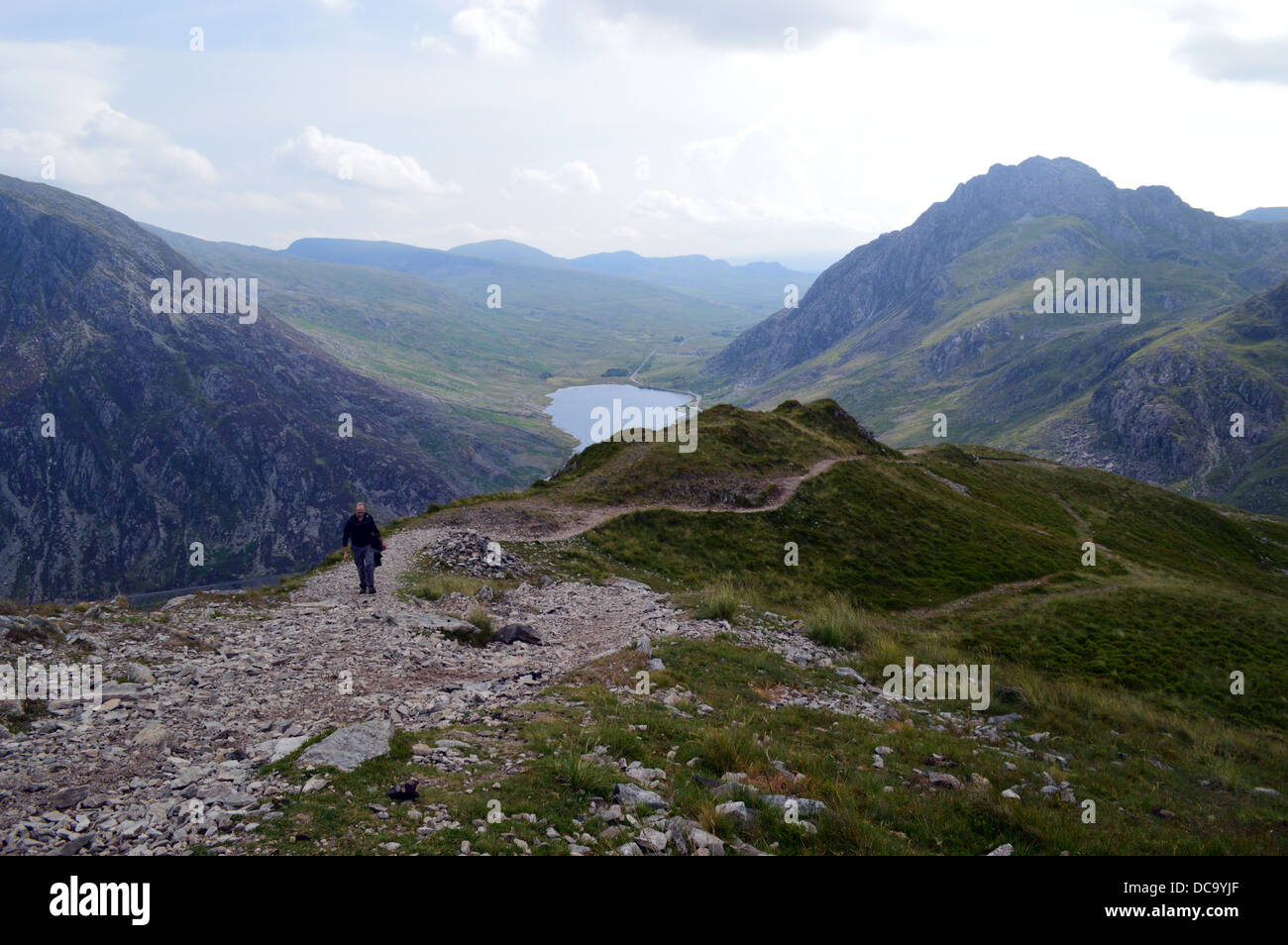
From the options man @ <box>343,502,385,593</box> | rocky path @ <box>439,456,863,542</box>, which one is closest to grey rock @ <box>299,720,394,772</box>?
man @ <box>343,502,385,593</box>

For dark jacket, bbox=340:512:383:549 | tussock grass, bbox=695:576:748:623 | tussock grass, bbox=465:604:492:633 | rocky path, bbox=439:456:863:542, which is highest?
dark jacket, bbox=340:512:383:549

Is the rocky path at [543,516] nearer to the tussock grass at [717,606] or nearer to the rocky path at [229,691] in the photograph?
the rocky path at [229,691]

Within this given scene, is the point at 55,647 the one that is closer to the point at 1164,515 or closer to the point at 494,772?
the point at 494,772

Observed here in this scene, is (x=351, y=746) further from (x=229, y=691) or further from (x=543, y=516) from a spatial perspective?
Answer: (x=543, y=516)

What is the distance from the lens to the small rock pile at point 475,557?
109ft

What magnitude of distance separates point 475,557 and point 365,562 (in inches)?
327

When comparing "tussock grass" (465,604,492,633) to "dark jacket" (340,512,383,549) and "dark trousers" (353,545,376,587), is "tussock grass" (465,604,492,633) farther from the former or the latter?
"dark jacket" (340,512,383,549)

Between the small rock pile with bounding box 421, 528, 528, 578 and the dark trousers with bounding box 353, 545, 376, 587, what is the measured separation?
6257 mm

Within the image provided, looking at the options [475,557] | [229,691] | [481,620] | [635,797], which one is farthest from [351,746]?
[475,557]

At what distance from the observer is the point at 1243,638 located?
44875mm

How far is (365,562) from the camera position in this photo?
26.4 m

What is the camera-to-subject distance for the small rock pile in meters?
33.1
